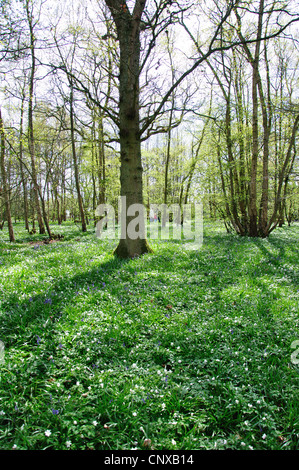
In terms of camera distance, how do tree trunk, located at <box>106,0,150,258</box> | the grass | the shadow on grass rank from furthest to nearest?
tree trunk, located at <box>106,0,150,258</box> < the shadow on grass < the grass

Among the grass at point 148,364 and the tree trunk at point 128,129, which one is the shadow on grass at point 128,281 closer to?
the grass at point 148,364

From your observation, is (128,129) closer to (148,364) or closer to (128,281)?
(128,281)

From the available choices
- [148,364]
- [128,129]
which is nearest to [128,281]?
[148,364]

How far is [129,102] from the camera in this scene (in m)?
7.08

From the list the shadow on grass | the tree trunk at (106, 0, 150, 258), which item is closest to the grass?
the shadow on grass

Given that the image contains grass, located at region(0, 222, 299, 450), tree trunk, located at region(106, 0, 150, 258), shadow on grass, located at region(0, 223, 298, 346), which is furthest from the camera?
tree trunk, located at region(106, 0, 150, 258)

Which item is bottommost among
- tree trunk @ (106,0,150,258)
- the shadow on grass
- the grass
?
the grass

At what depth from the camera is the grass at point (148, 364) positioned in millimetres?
2014

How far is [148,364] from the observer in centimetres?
278

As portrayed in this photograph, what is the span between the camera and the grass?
2.01m

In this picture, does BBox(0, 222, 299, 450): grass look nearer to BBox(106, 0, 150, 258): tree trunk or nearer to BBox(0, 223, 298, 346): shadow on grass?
BBox(0, 223, 298, 346): shadow on grass

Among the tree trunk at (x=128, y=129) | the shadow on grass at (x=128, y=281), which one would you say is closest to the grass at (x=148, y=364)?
the shadow on grass at (x=128, y=281)
